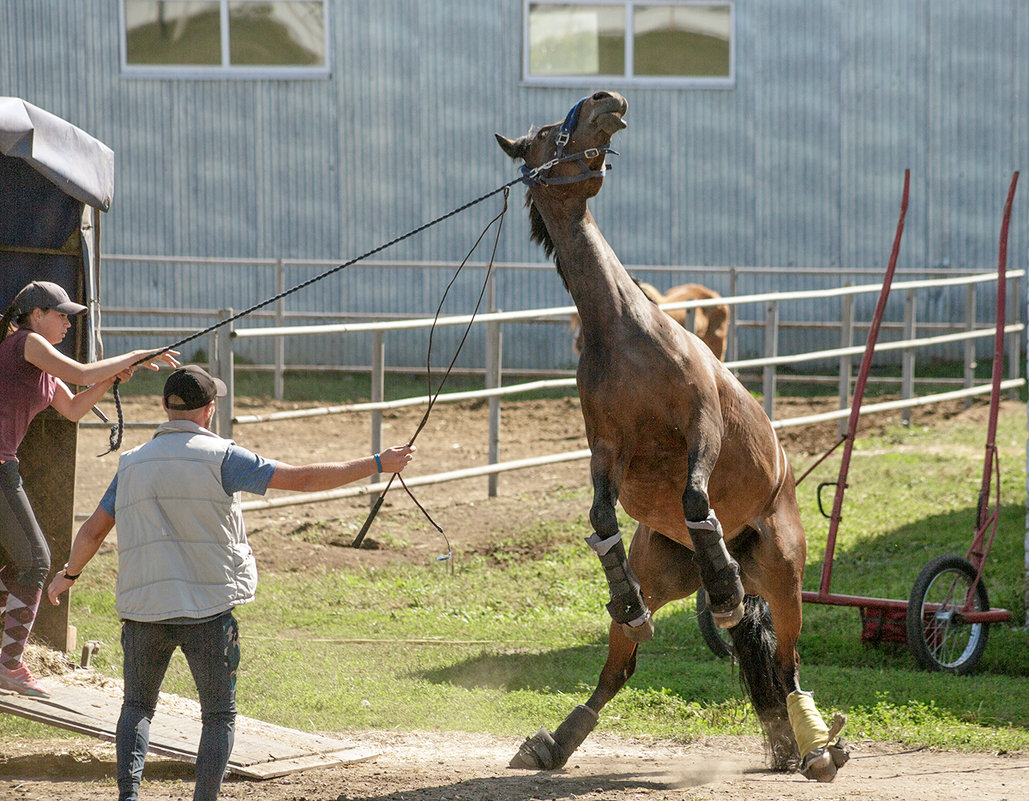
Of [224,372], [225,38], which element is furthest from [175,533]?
[225,38]

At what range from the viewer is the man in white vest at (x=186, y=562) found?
3.79 metres

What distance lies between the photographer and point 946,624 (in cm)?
659

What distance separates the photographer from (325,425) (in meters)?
12.8

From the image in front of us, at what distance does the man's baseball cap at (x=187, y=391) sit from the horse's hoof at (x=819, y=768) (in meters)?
2.71

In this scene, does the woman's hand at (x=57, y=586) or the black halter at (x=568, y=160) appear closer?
the woman's hand at (x=57, y=586)

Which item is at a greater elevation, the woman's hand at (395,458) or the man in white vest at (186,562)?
the woman's hand at (395,458)

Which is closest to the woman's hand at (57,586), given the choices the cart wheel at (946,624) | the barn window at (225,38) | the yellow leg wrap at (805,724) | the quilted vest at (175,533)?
the quilted vest at (175,533)

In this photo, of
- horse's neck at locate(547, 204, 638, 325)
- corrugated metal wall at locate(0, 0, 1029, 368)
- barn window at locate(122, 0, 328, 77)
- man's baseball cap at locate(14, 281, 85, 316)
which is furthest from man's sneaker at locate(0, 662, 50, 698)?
barn window at locate(122, 0, 328, 77)

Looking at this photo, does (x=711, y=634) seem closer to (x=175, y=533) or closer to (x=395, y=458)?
(x=395, y=458)

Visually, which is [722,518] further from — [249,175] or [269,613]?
[249,175]

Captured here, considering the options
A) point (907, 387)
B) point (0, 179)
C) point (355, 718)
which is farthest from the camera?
point (907, 387)

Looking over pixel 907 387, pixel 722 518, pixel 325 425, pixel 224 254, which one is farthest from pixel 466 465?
pixel 224 254

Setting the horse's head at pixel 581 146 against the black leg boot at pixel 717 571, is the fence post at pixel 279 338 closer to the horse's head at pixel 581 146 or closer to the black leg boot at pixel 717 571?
the horse's head at pixel 581 146

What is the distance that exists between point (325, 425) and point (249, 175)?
5157 millimetres
